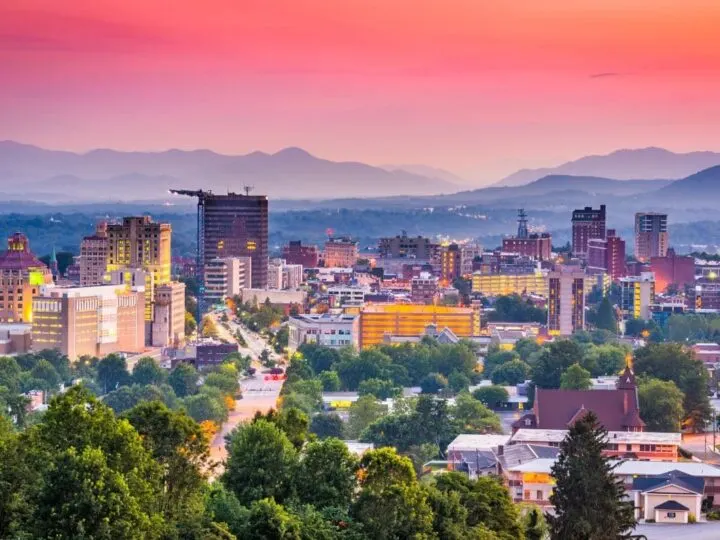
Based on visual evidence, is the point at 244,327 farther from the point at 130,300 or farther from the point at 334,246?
the point at 334,246

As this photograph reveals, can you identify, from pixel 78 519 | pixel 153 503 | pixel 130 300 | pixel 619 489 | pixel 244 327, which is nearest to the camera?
pixel 78 519

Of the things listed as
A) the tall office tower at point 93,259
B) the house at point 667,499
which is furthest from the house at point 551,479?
the tall office tower at point 93,259

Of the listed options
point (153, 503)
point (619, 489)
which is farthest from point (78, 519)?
point (619, 489)

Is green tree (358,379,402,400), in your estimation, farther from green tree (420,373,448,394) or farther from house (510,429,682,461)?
house (510,429,682,461)

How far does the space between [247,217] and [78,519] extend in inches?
3522

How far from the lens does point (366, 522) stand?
25250 millimetres

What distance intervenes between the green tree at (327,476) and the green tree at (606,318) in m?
60.0

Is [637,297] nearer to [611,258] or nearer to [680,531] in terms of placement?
[611,258]

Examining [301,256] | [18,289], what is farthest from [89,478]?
[301,256]

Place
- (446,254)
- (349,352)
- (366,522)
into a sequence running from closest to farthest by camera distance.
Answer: (366,522) < (349,352) < (446,254)

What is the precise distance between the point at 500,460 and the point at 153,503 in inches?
711

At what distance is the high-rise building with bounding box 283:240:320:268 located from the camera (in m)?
131

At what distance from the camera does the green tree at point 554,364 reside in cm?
5694

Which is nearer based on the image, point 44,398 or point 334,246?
point 44,398
